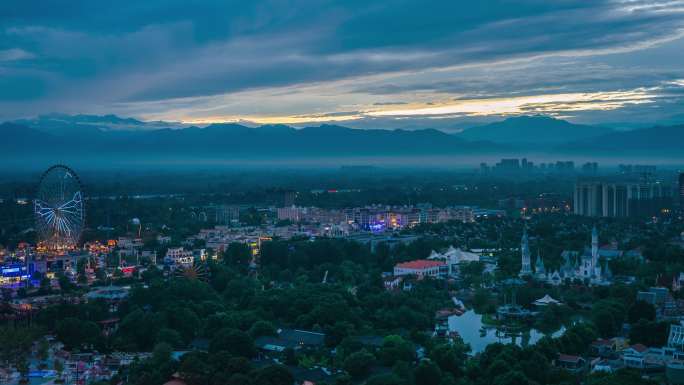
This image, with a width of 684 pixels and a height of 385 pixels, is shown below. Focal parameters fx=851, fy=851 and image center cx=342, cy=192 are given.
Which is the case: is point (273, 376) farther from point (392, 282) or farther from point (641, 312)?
point (392, 282)

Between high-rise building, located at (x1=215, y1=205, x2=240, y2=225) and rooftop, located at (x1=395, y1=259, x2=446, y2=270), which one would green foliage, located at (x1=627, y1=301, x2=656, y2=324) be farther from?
high-rise building, located at (x1=215, y1=205, x2=240, y2=225)

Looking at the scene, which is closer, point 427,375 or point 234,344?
point 427,375

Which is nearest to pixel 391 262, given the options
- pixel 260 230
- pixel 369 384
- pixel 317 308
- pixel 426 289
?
pixel 426 289

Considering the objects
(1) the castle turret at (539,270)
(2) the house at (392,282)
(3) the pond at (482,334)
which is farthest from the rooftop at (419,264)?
(3) the pond at (482,334)

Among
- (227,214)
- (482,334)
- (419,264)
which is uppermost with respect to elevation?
(227,214)

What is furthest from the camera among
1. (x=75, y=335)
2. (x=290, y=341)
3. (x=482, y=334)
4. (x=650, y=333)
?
(x=482, y=334)

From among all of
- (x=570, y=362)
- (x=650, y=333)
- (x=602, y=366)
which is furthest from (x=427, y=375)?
(x=650, y=333)

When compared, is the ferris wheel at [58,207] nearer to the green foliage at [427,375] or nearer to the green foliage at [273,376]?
the green foliage at [273,376]
